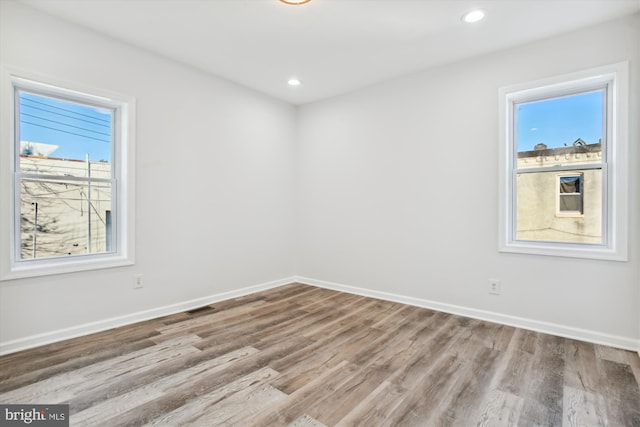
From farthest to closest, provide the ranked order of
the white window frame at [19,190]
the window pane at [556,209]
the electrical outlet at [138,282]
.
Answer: the electrical outlet at [138,282]
the window pane at [556,209]
the white window frame at [19,190]

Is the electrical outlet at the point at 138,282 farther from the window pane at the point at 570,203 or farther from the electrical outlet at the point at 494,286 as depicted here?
the window pane at the point at 570,203

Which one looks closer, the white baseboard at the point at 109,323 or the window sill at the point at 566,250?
the white baseboard at the point at 109,323

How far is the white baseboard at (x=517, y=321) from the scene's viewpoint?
8.50 feet

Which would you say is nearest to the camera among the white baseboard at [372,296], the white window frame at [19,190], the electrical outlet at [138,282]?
the white window frame at [19,190]

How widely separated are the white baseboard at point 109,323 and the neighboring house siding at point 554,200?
10.8 feet

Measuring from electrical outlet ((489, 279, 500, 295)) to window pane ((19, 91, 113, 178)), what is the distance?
3.97m

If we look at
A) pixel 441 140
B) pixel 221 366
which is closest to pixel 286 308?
pixel 221 366

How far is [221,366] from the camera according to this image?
225 cm

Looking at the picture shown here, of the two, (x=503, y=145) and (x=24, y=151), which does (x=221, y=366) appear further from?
(x=503, y=145)

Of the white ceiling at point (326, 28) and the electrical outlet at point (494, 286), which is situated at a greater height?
the white ceiling at point (326, 28)

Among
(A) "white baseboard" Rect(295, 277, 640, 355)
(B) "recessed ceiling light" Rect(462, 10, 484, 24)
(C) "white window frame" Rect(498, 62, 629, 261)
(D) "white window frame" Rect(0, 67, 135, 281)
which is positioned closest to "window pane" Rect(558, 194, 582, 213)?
(C) "white window frame" Rect(498, 62, 629, 261)

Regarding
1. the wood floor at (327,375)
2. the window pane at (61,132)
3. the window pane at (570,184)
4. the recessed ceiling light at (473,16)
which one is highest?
the recessed ceiling light at (473,16)

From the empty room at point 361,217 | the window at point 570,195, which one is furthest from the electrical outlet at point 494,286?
the window at point 570,195

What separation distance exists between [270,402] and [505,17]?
3.32 m
